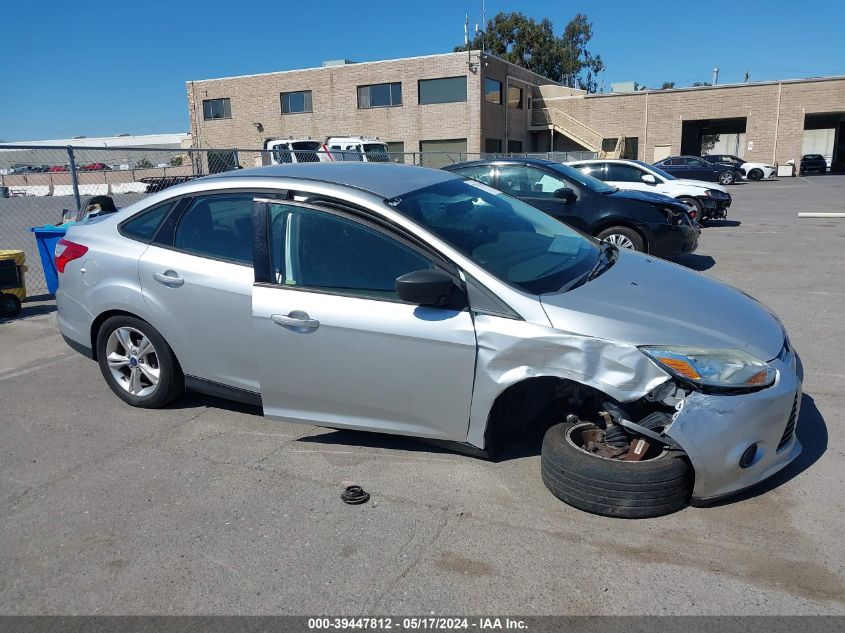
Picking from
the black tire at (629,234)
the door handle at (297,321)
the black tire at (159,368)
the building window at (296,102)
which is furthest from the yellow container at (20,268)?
the building window at (296,102)

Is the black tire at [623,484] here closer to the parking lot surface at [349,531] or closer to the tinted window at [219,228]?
the parking lot surface at [349,531]

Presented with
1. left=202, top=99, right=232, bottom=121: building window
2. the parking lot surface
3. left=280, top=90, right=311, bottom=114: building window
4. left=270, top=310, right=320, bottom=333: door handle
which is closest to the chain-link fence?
the parking lot surface

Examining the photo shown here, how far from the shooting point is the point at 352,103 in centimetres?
3831

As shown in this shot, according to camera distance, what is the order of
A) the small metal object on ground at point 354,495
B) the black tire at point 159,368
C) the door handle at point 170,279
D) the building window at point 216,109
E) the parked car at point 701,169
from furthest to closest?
the building window at point 216,109 → the parked car at point 701,169 → the black tire at point 159,368 → the door handle at point 170,279 → the small metal object on ground at point 354,495

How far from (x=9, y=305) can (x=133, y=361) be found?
13.1ft

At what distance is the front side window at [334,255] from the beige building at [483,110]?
109 ft

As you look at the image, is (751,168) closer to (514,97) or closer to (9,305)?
(514,97)

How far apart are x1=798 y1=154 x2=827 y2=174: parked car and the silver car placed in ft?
141

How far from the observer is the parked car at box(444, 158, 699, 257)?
9453mm

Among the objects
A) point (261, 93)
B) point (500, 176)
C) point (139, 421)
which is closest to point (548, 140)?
point (261, 93)

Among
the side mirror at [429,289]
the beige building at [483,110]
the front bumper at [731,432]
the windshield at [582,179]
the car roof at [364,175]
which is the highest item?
the beige building at [483,110]

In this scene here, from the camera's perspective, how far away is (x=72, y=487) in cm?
383

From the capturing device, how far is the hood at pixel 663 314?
3.26 metres

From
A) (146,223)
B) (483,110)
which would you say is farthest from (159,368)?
(483,110)
